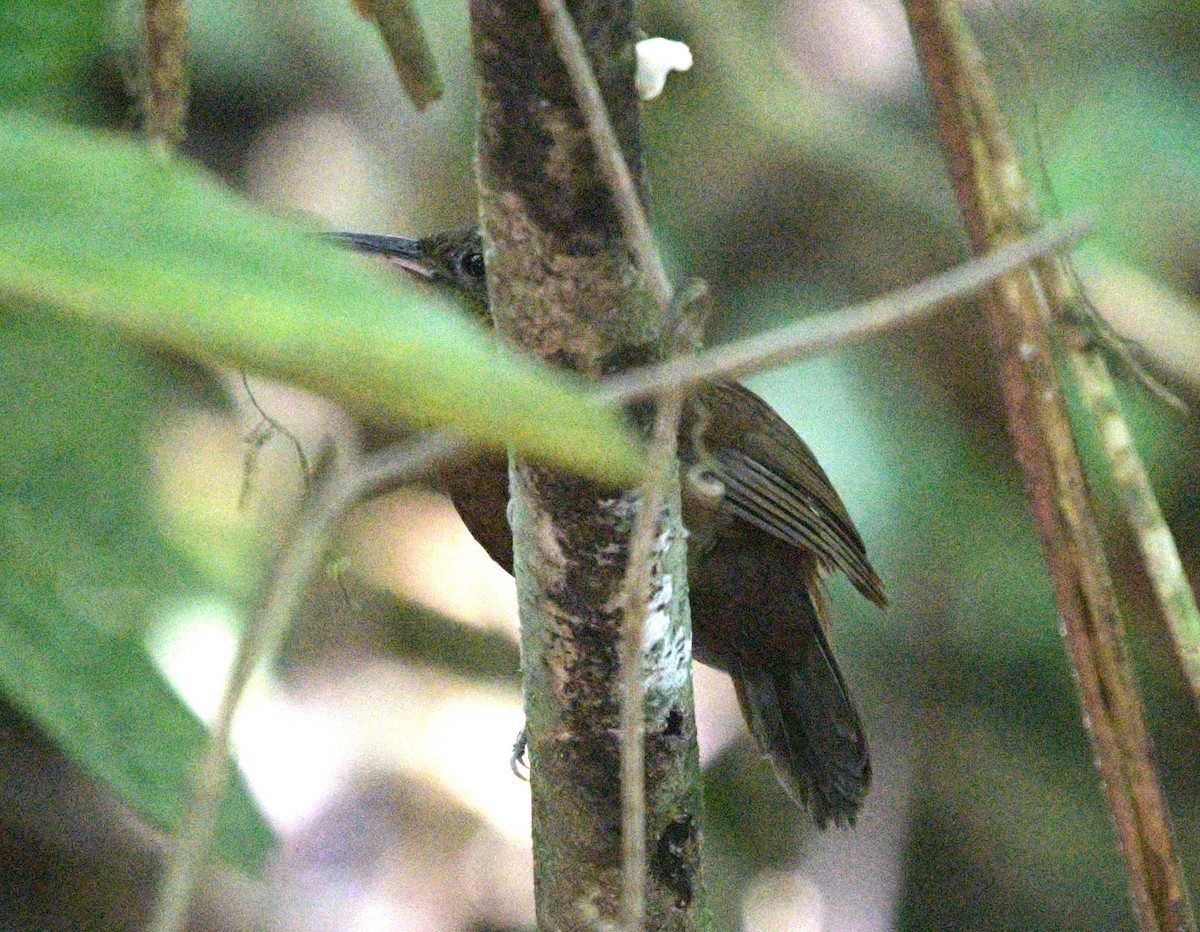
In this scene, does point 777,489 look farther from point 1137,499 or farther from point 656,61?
point 656,61

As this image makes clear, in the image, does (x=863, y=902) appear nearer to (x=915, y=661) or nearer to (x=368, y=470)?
(x=915, y=661)

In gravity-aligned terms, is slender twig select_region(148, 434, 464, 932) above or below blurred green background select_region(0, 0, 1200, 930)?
below

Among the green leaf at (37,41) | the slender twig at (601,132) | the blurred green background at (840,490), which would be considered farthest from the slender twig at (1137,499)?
the blurred green background at (840,490)

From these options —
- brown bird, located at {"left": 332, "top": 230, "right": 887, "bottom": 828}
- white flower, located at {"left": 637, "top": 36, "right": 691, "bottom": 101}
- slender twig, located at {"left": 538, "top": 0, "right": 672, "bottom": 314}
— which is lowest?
slender twig, located at {"left": 538, "top": 0, "right": 672, "bottom": 314}

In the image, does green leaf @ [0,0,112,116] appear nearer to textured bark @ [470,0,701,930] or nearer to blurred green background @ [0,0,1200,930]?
textured bark @ [470,0,701,930]

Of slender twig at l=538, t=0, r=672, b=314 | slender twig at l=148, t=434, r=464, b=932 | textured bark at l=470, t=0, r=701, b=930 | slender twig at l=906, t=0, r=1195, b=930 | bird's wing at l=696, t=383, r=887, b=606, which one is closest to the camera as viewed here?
slender twig at l=148, t=434, r=464, b=932

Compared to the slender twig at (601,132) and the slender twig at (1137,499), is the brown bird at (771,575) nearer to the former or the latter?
the slender twig at (1137,499)

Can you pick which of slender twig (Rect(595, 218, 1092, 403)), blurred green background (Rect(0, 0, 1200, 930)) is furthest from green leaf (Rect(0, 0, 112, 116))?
blurred green background (Rect(0, 0, 1200, 930))

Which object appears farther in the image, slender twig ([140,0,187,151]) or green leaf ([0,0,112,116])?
slender twig ([140,0,187,151])
